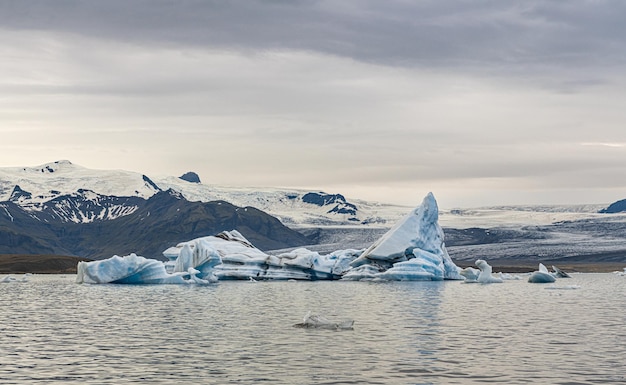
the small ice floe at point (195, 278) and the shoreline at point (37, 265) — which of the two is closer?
the small ice floe at point (195, 278)

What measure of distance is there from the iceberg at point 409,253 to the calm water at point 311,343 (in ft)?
115

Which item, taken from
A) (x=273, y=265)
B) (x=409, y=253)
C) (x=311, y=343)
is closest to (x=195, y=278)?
(x=273, y=265)

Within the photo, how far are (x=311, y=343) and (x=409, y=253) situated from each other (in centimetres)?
6337

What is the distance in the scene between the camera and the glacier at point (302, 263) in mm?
83938

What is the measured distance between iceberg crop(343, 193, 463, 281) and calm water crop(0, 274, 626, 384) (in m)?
35.1

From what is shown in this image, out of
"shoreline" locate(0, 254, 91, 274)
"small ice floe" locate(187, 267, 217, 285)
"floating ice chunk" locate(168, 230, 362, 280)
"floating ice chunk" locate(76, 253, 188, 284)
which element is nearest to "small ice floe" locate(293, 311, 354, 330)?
"floating ice chunk" locate(76, 253, 188, 284)

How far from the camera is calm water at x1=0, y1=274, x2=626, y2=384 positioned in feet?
80.1

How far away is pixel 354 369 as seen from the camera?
998 inches

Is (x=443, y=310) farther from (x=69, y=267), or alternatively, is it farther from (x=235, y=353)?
(x=69, y=267)

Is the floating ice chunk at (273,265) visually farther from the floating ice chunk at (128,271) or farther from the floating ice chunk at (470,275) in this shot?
the floating ice chunk at (470,275)

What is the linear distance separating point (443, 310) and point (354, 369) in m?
24.2

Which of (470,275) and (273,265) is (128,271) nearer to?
(273,265)

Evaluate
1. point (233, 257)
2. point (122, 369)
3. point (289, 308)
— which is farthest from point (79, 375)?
point (233, 257)

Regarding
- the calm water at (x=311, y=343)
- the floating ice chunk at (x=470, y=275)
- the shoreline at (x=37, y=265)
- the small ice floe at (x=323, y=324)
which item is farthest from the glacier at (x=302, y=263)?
the shoreline at (x=37, y=265)
